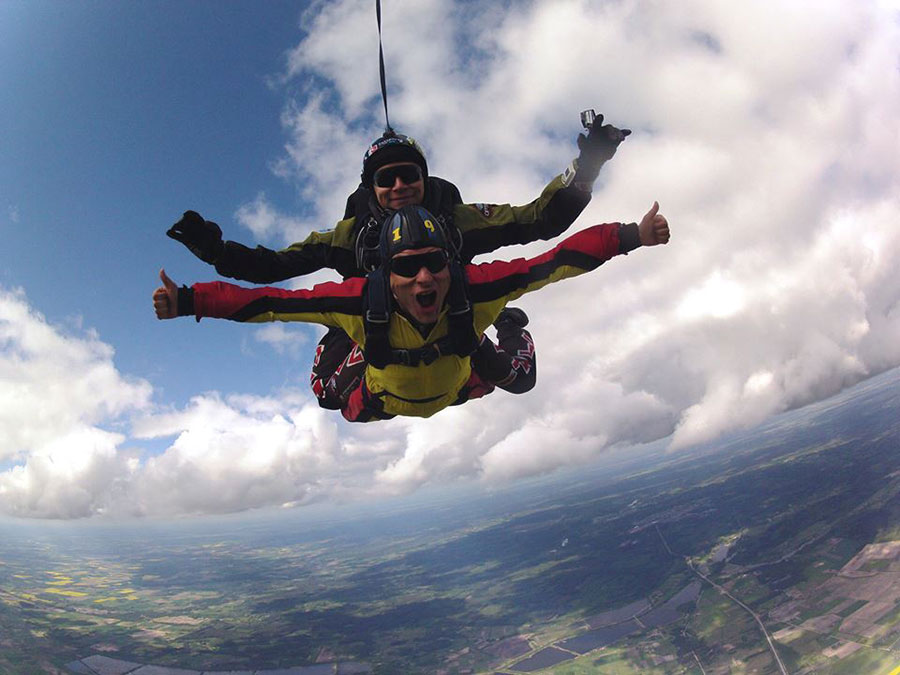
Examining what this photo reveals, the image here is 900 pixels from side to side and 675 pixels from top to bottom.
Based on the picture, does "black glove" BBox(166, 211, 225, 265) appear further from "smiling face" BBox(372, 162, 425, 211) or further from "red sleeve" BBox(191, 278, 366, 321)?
"smiling face" BBox(372, 162, 425, 211)

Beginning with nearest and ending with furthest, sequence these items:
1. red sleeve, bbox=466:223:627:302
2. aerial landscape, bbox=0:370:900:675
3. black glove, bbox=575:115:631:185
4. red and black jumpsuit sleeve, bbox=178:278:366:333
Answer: red and black jumpsuit sleeve, bbox=178:278:366:333, red sleeve, bbox=466:223:627:302, black glove, bbox=575:115:631:185, aerial landscape, bbox=0:370:900:675

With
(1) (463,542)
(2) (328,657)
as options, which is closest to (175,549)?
(1) (463,542)

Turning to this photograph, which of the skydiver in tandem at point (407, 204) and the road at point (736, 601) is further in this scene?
A: the road at point (736, 601)

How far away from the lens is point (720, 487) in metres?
90.7

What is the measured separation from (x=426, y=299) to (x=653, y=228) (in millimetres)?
1325

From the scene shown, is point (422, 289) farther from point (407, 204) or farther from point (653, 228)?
point (653, 228)

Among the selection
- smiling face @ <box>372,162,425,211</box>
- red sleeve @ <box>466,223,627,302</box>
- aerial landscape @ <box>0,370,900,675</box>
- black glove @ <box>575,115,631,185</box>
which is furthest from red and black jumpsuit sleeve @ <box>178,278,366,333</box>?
aerial landscape @ <box>0,370,900,675</box>

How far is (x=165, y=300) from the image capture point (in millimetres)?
2107

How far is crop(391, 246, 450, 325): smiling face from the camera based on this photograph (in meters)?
2.26

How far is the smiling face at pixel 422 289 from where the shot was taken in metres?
2.26

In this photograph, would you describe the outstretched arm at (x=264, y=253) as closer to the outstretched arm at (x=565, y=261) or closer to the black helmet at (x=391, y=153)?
the black helmet at (x=391, y=153)

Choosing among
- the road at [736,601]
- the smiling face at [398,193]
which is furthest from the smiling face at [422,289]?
the road at [736,601]

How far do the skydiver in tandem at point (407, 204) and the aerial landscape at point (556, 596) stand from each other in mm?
43113

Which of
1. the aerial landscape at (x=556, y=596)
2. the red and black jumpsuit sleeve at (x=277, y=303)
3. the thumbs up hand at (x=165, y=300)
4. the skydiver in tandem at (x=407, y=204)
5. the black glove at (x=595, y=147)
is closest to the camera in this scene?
the thumbs up hand at (x=165, y=300)
